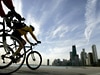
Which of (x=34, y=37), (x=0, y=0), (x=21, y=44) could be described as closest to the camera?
(x=0, y=0)

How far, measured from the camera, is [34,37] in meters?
8.23

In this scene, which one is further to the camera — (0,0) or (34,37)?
(34,37)

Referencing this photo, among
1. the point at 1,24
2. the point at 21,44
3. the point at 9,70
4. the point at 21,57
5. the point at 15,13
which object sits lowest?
the point at 9,70

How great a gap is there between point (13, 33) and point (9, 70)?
133 centimetres

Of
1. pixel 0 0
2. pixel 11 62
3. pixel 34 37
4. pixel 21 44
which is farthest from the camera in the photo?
pixel 34 37

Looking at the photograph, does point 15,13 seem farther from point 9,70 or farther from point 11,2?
point 9,70

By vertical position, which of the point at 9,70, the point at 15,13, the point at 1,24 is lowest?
the point at 9,70

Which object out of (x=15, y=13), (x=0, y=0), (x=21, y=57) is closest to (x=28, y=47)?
(x=21, y=57)

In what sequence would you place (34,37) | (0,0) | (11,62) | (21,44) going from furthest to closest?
(34,37)
(21,44)
(11,62)
(0,0)

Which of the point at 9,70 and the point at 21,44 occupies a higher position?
the point at 21,44

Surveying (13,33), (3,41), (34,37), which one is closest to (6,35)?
(3,41)

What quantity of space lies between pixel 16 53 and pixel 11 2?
5.74ft

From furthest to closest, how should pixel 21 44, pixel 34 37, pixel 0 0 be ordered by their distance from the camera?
pixel 34 37 < pixel 21 44 < pixel 0 0

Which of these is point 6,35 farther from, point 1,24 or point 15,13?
point 15,13
